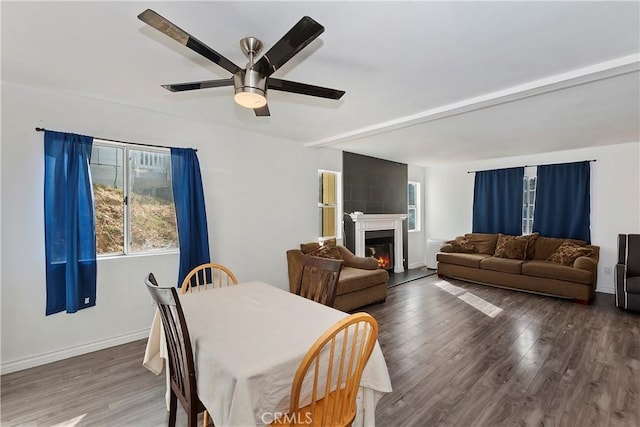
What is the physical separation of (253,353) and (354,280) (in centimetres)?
277

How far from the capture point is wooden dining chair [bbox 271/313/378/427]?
1.18 metres

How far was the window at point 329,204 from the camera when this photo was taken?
5.15 metres

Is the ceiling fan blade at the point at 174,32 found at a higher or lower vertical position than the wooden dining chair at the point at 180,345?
higher

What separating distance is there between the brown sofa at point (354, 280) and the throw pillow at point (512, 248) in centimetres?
268

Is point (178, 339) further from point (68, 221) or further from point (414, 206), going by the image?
point (414, 206)

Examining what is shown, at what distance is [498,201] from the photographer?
612cm

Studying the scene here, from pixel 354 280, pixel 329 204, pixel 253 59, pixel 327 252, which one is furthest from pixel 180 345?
pixel 329 204

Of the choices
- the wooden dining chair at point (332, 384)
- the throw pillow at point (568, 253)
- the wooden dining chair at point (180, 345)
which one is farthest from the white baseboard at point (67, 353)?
the throw pillow at point (568, 253)

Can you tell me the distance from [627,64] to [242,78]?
103 inches

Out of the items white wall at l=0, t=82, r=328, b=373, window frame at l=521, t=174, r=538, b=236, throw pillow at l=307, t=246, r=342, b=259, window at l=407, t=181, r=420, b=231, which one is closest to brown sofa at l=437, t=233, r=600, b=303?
window frame at l=521, t=174, r=538, b=236

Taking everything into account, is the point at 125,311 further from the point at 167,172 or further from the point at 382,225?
the point at 382,225

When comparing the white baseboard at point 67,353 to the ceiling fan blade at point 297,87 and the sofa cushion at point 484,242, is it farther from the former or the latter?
the sofa cushion at point 484,242

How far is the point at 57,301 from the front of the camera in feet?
8.98

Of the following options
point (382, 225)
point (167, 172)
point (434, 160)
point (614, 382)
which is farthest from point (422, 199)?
point (167, 172)
